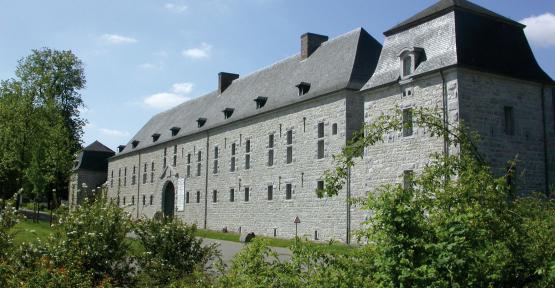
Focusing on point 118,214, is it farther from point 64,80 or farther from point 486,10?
point 64,80

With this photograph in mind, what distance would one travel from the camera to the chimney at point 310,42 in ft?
108

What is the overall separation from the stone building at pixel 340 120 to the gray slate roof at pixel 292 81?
0.08 metres

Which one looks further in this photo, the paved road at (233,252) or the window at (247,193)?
the window at (247,193)

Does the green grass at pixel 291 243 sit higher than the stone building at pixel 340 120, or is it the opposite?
the stone building at pixel 340 120

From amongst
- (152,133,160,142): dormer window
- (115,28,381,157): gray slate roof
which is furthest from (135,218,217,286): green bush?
(152,133,160,142): dormer window

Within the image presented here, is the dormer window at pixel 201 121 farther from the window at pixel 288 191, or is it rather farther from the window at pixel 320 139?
the window at pixel 320 139

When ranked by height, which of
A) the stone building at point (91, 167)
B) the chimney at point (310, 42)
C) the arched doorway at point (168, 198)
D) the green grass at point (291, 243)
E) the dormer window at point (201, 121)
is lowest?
the green grass at point (291, 243)

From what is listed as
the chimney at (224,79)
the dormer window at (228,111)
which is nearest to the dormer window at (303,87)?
the dormer window at (228,111)

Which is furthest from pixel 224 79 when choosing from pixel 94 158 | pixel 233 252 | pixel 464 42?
pixel 94 158

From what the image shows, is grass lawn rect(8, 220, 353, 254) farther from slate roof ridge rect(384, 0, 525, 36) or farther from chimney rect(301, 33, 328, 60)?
chimney rect(301, 33, 328, 60)

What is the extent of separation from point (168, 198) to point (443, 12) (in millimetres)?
28457

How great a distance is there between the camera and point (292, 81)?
31734 mm

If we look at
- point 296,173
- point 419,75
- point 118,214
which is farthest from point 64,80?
point 118,214

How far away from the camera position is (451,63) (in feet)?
63.8
